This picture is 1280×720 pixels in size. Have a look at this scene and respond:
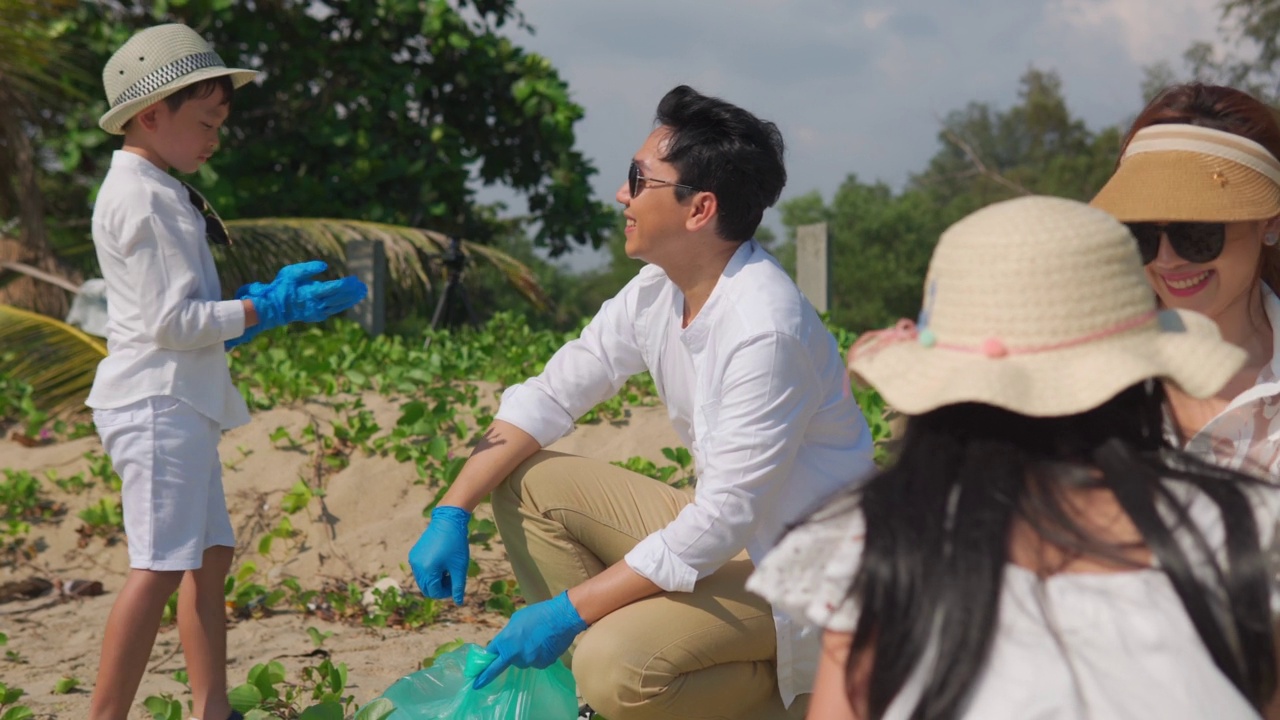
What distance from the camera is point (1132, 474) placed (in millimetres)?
1214

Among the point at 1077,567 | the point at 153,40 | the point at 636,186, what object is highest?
the point at 153,40

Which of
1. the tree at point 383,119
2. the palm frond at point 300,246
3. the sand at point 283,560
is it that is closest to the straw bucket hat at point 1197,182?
the sand at point 283,560

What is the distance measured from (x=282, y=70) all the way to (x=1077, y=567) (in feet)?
30.0

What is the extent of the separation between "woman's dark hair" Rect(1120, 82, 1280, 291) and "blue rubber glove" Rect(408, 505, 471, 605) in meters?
1.58

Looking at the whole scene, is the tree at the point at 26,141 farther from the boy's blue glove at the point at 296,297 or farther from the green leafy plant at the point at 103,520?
the boy's blue glove at the point at 296,297

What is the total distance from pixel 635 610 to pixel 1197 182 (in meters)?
1.28

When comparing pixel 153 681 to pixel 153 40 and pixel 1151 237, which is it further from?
pixel 1151 237

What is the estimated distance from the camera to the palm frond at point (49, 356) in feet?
19.3

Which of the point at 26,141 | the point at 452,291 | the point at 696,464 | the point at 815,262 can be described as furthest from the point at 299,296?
the point at 452,291

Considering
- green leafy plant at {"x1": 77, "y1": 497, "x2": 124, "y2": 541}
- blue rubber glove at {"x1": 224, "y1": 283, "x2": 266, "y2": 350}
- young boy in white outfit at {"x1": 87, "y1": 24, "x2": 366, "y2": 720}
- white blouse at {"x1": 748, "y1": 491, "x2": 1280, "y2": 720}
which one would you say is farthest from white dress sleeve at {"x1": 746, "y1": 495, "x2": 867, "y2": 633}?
green leafy plant at {"x1": 77, "y1": 497, "x2": 124, "y2": 541}

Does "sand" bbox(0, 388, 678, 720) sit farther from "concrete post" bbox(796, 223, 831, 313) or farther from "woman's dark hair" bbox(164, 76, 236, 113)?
"concrete post" bbox(796, 223, 831, 313)

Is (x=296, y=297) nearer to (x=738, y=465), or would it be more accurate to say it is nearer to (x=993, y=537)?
(x=738, y=465)

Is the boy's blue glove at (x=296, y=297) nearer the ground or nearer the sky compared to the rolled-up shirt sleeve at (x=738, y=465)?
nearer the sky

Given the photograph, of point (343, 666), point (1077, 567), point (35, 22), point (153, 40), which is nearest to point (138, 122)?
point (153, 40)
